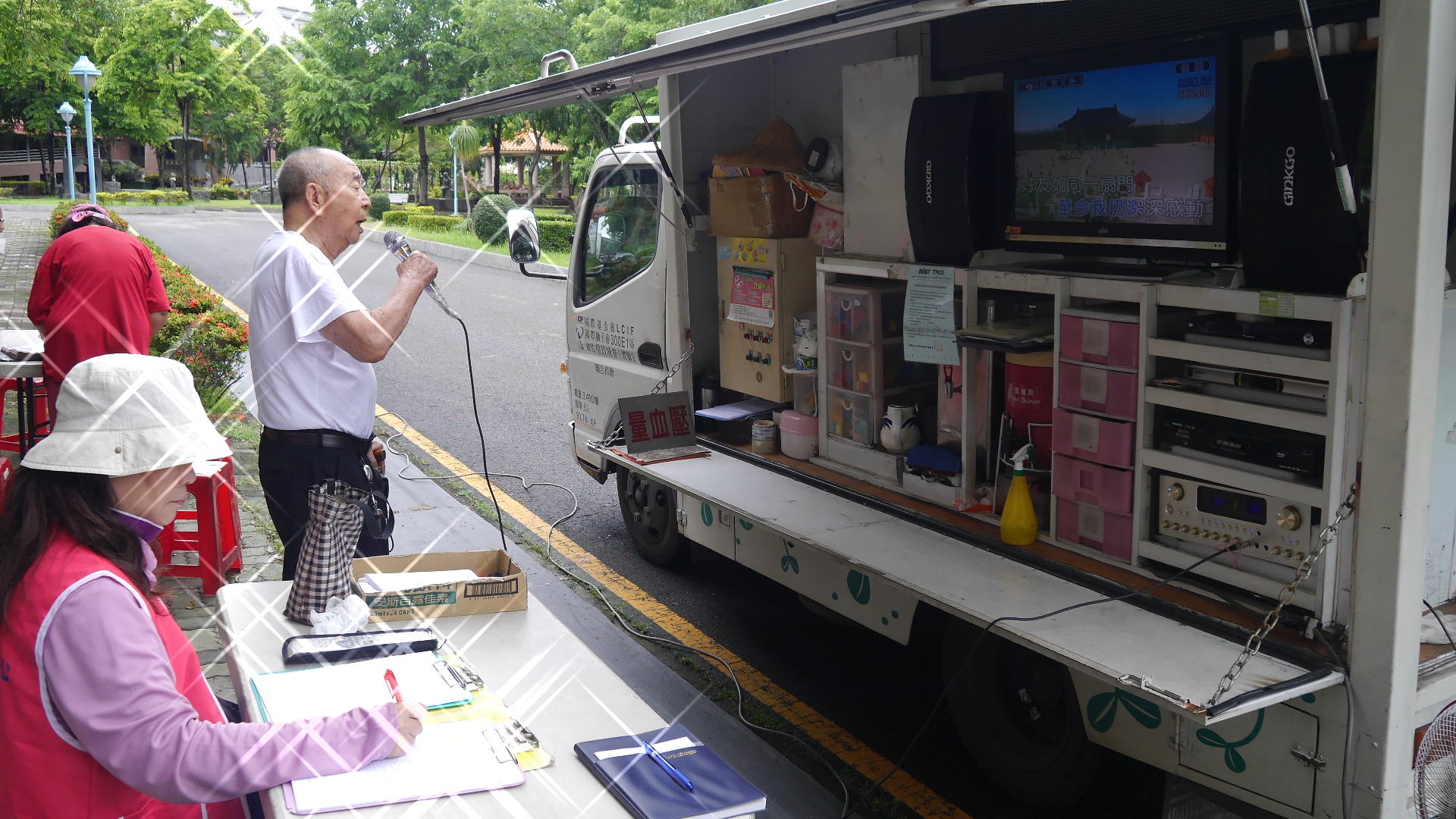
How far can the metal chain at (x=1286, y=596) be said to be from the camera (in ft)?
9.30

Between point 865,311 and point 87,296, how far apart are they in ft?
14.0

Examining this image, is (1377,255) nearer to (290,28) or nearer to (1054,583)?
(1054,583)

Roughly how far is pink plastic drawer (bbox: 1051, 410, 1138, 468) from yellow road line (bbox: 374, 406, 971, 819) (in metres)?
1.31

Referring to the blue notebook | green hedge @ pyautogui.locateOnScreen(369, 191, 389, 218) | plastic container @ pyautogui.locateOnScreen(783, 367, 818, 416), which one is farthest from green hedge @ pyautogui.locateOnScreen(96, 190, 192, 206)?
the blue notebook

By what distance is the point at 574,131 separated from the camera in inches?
1091

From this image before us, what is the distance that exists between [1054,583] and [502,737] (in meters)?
2.07

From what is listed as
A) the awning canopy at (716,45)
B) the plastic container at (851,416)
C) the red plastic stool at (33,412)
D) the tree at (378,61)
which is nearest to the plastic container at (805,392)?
the plastic container at (851,416)

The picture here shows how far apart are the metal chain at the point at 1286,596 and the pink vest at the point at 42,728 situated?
2415 mm

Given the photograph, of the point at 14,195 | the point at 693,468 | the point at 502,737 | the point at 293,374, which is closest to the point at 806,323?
the point at 693,468

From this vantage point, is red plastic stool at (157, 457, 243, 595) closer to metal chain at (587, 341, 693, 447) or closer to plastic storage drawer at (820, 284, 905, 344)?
metal chain at (587, 341, 693, 447)

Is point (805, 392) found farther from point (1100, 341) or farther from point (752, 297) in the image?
point (1100, 341)

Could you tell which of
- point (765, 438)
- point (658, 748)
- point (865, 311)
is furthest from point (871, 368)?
point (658, 748)

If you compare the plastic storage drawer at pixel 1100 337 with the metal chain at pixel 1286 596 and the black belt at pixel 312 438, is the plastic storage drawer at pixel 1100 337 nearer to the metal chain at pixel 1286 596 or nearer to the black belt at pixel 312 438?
the metal chain at pixel 1286 596

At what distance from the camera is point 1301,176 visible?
10.4ft
